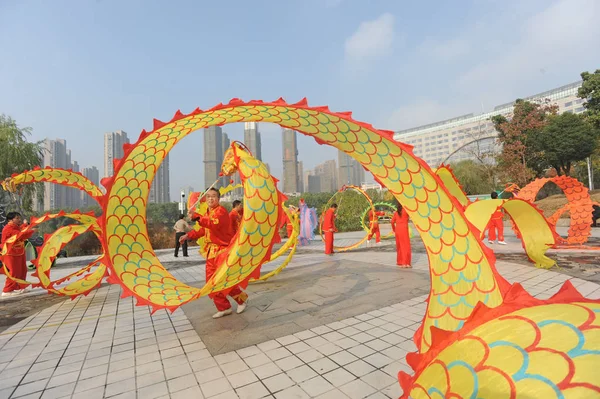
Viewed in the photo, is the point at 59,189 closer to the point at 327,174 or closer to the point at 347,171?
the point at 347,171

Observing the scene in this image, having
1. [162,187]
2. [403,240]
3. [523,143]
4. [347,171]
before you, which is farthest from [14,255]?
[347,171]

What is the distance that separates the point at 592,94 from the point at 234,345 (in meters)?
30.3

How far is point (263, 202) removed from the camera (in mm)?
3635

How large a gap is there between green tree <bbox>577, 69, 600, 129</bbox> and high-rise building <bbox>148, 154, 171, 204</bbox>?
44.6 meters

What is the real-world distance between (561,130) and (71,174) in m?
29.6

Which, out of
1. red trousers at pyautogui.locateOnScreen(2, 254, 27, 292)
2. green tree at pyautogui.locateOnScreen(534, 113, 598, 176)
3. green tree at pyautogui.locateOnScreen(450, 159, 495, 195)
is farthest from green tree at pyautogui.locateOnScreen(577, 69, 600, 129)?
red trousers at pyautogui.locateOnScreen(2, 254, 27, 292)

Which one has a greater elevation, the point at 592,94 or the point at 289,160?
the point at 289,160

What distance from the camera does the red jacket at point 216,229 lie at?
4.30 m

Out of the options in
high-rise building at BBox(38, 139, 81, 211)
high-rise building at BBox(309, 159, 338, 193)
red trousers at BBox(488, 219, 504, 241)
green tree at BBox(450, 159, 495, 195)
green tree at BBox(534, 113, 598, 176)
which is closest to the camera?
red trousers at BBox(488, 219, 504, 241)

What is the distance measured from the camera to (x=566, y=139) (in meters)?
22.5

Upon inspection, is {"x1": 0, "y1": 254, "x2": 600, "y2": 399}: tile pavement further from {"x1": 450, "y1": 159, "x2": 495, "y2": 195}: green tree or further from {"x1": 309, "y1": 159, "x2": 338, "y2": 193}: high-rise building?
{"x1": 309, "y1": 159, "x2": 338, "y2": 193}: high-rise building

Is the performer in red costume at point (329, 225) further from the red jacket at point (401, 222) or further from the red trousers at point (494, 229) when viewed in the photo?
the red trousers at point (494, 229)

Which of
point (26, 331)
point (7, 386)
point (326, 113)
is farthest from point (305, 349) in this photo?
point (26, 331)

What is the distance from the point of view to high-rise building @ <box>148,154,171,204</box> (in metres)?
42.8
